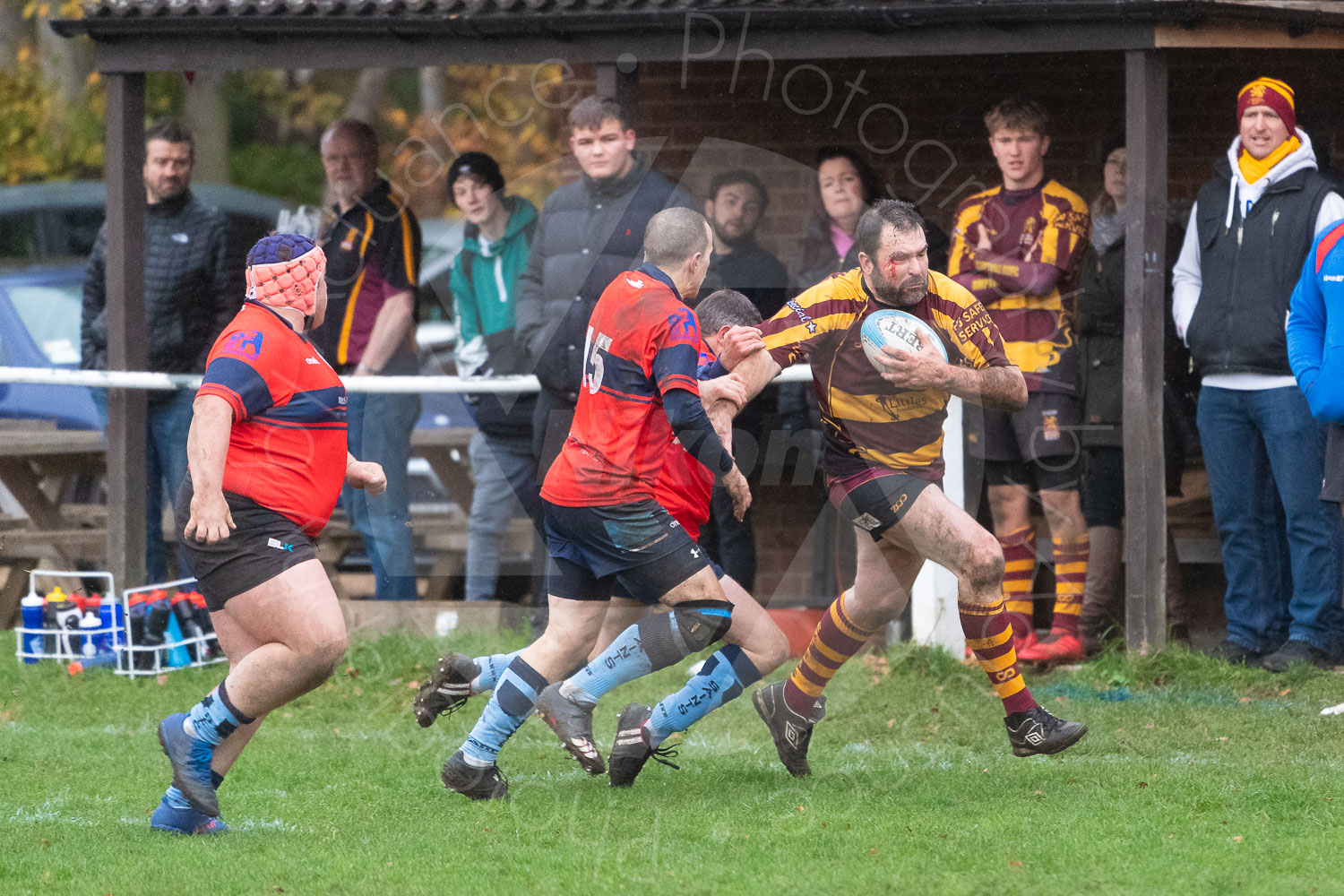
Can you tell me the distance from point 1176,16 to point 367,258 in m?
4.41

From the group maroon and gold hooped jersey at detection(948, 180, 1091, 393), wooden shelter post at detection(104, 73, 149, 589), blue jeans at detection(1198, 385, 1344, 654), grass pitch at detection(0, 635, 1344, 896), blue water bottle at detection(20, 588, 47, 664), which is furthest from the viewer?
wooden shelter post at detection(104, 73, 149, 589)

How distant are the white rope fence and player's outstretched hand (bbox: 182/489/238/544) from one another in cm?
330

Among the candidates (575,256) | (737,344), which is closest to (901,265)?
(737,344)

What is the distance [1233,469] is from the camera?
7.95m

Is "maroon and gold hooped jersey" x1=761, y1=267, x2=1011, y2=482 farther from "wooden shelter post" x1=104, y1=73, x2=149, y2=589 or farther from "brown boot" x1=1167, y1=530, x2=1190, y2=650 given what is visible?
"wooden shelter post" x1=104, y1=73, x2=149, y2=589

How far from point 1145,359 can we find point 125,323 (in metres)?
5.48

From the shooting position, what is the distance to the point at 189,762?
5477 mm

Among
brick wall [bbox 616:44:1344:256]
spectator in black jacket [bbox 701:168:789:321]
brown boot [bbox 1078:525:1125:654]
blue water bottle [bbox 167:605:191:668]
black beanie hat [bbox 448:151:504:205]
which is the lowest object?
blue water bottle [bbox 167:605:191:668]

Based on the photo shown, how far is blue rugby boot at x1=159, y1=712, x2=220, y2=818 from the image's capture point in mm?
5469

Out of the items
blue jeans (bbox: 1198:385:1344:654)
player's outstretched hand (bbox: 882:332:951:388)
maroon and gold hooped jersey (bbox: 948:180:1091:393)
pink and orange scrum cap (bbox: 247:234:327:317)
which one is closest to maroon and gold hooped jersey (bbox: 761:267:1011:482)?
player's outstretched hand (bbox: 882:332:951:388)

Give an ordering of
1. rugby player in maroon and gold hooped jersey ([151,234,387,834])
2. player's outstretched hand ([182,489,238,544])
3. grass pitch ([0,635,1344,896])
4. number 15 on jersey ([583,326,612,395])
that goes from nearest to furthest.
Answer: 1. grass pitch ([0,635,1344,896])
2. player's outstretched hand ([182,489,238,544])
3. rugby player in maroon and gold hooped jersey ([151,234,387,834])
4. number 15 on jersey ([583,326,612,395])

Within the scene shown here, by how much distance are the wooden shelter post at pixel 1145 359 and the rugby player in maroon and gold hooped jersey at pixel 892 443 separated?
6.58 feet

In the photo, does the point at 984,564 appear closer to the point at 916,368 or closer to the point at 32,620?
the point at 916,368

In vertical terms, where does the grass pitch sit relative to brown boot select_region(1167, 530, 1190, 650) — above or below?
below
